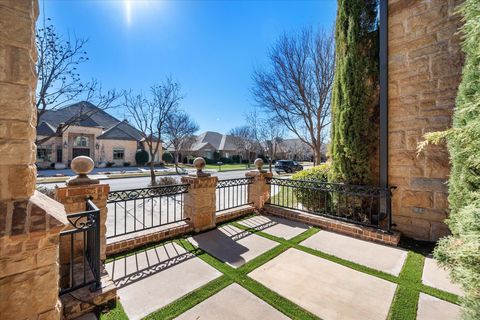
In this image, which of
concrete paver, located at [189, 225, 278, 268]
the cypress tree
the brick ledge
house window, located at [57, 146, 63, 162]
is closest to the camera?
concrete paver, located at [189, 225, 278, 268]

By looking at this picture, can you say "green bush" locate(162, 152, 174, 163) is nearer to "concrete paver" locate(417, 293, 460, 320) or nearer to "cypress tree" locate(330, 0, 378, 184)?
"cypress tree" locate(330, 0, 378, 184)

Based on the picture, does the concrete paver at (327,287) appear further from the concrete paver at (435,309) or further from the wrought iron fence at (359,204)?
the wrought iron fence at (359,204)

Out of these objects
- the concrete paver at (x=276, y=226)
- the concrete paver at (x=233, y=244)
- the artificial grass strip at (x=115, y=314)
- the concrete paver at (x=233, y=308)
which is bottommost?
the concrete paver at (x=233, y=308)

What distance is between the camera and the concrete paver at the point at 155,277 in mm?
2471

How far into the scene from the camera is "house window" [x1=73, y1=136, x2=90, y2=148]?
2641 cm

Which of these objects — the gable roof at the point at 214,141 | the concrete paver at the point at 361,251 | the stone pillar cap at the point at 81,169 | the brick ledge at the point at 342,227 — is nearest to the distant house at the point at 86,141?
the gable roof at the point at 214,141

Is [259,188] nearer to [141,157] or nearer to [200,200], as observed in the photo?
[200,200]

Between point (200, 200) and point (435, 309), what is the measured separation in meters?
3.99

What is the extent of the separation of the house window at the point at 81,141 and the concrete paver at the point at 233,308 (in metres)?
32.0

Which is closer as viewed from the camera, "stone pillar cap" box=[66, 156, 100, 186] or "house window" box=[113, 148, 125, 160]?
"stone pillar cap" box=[66, 156, 100, 186]

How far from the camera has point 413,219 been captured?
14.0 ft

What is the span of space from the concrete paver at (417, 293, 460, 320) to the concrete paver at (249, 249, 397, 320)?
0.28m

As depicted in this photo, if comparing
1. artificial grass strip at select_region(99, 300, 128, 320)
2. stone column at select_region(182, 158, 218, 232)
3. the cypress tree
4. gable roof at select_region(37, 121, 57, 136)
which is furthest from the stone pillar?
A: gable roof at select_region(37, 121, 57, 136)

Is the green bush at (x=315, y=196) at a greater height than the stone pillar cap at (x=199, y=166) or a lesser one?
lesser
